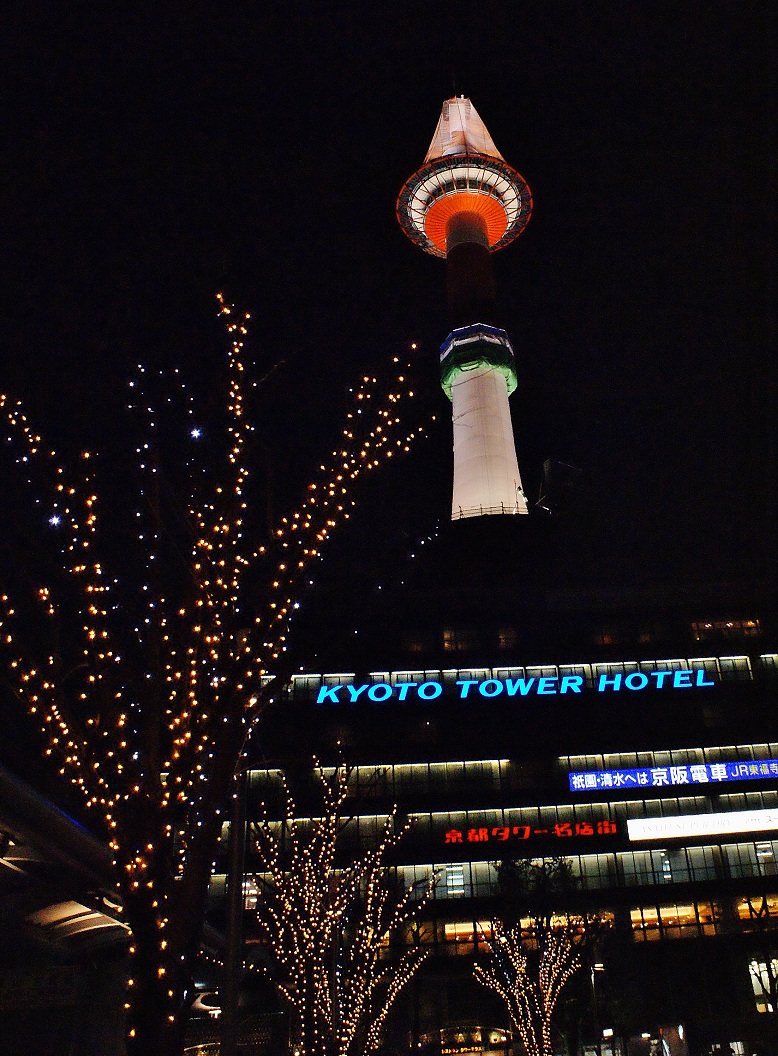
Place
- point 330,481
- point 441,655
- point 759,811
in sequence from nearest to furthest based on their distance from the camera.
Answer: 1. point 330,481
2. point 759,811
3. point 441,655

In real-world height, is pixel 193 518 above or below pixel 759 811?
below

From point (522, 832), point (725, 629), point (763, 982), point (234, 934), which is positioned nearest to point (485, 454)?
point (725, 629)

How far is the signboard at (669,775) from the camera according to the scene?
53.3m

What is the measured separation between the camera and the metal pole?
10.8 meters

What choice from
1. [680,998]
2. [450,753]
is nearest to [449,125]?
[450,753]

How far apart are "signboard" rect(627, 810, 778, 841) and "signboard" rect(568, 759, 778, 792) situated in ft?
6.91

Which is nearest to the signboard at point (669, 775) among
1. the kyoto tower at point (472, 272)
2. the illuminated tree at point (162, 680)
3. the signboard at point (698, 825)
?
the signboard at point (698, 825)

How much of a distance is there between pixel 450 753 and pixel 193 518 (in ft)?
157

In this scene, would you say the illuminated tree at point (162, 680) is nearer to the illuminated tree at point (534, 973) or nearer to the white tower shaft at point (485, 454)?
the illuminated tree at point (534, 973)

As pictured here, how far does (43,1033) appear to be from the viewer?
15484mm

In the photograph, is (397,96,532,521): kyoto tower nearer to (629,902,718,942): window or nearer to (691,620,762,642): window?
(691,620,762,642): window

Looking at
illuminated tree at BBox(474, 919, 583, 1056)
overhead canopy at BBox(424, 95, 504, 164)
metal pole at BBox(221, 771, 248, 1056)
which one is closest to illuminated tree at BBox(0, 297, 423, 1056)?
metal pole at BBox(221, 771, 248, 1056)

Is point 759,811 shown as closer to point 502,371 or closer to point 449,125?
point 502,371

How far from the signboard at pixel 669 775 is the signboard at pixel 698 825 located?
2.11 meters
